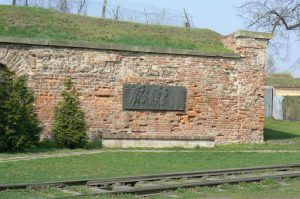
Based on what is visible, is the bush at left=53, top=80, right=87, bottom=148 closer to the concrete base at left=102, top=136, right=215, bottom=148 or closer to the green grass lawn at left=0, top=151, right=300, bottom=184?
A: the concrete base at left=102, top=136, right=215, bottom=148

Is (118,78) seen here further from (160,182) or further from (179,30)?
(160,182)

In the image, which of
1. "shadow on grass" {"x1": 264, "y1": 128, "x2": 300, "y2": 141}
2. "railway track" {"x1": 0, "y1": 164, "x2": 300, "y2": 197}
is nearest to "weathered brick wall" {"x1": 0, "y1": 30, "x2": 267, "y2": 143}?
"shadow on grass" {"x1": 264, "y1": 128, "x2": 300, "y2": 141}

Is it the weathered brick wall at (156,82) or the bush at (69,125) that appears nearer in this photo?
the bush at (69,125)

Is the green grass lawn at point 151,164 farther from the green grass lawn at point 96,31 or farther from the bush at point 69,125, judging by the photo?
the green grass lawn at point 96,31

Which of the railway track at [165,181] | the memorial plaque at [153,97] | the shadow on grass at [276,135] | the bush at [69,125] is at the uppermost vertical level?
the memorial plaque at [153,97]

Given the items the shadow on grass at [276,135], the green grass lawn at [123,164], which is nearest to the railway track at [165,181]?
the green grass lawn at [123,164]

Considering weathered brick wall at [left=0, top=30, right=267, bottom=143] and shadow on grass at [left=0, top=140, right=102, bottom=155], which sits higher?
weathered brick wall at [left=0, top=30, right=267, bottom=143]

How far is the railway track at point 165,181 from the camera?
1130 cm

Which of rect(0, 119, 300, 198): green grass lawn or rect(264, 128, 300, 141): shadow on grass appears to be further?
rect(264, 128, 300, 141): shadow on grass

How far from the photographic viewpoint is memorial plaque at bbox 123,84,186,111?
2220cm

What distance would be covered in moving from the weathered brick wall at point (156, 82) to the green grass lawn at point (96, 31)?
115cm

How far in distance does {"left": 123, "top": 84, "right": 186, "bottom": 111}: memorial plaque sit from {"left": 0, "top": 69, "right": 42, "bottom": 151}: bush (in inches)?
167

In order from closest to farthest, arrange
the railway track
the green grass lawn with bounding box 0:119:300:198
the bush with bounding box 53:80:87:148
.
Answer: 1. the railway track
2. the green grass lawn with bounding box 0:119:300:198
3. the bush with bounding box 53:80:87:148

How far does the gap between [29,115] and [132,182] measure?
757cm
